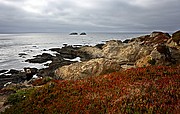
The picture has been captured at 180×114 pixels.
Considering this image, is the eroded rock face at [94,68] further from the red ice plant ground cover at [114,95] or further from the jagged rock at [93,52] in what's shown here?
the jagged rock at [93,52]

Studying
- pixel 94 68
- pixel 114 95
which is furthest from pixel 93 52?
pixel 114 95

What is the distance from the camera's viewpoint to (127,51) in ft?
155

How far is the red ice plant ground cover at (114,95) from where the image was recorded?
8102mm

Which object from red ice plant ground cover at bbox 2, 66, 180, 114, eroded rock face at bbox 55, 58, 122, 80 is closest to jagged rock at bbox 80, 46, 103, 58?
eroded rock face at bbox 55, 58, 122, 80

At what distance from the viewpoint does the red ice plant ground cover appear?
319 inches

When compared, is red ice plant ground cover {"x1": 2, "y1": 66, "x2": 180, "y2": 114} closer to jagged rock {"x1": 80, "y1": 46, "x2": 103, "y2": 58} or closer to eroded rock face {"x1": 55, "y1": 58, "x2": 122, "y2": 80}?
eroded rock face {"x1": 55, "y1": 58, "x2": 122, "y2": 80}

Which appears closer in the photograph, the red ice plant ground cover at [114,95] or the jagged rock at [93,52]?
the red ice plant ground cover at [114,95]

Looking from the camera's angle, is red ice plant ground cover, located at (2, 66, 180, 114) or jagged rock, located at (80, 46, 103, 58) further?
jagged rock, located at (80, 46, 103, 58)

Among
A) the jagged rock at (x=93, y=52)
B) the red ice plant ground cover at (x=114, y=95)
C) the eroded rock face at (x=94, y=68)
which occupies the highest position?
the red ice plant ground cover at (x=114, y=95)

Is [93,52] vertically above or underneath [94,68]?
underneath

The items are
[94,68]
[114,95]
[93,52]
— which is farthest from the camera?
[93,52]

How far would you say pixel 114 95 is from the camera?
9.65m

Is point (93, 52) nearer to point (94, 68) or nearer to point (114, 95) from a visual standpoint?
point (94, 68)

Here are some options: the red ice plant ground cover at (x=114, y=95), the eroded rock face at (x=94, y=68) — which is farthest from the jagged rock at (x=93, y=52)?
the red ice plant ground cover at (x=114, y=95)
